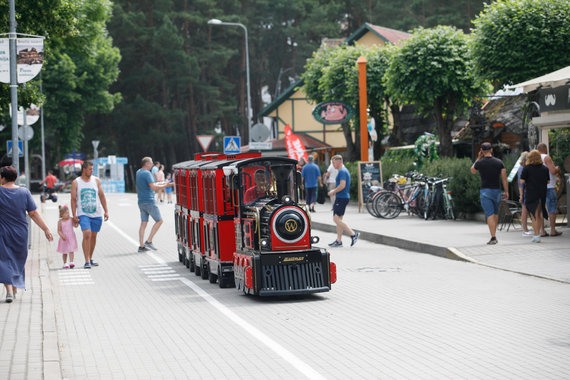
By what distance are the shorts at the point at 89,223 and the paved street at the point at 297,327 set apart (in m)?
0.82

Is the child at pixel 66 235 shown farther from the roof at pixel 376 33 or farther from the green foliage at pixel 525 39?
the roof at pixel 376 33

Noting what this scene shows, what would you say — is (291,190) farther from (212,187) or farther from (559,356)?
(559,356)

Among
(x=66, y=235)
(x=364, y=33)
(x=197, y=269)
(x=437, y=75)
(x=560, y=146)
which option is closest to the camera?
(x=197, y=269)

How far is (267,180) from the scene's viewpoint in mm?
12820

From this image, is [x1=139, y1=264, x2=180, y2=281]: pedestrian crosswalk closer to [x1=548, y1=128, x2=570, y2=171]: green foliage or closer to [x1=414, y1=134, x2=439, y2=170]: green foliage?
[x1=548, y1=128, x2=570, y2=171]: green foliage

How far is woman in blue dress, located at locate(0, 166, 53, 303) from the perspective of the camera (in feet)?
36.0

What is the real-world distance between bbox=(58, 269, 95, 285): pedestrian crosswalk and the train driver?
10.8ft

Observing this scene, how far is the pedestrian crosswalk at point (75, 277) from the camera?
1444cm

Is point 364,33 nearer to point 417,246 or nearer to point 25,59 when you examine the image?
point 25,59

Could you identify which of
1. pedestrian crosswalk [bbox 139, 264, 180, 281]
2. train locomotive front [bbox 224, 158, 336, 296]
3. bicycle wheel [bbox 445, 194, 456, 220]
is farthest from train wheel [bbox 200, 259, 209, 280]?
bicycle wheel [bbox 445, 194, 456, 220]

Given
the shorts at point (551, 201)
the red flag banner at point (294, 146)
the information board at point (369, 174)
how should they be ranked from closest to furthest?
1. the shorts at point (551, 201)
2. the information board at point (369, 174)
3. the red flag banner at point (294, 146)

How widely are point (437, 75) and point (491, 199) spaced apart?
15797 mm

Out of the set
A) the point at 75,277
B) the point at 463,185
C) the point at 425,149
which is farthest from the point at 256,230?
the point at 425,149

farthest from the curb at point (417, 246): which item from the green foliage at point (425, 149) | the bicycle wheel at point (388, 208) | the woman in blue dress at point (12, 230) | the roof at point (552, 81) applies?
the green foliage at point (425, 149)
